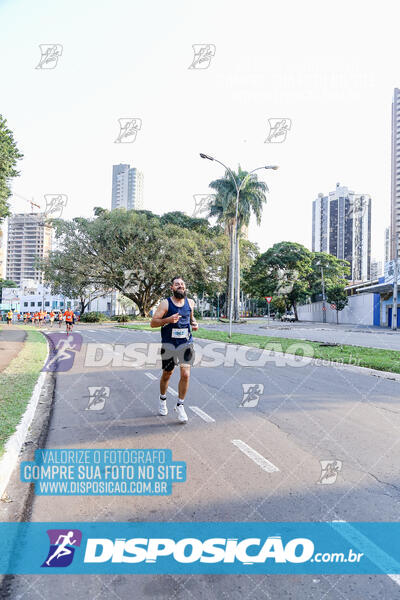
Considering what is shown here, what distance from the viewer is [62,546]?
2.88 m

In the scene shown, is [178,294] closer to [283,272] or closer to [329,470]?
[329,470]

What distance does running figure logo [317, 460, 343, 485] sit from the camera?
12.5 ft

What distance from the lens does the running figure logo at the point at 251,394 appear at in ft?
22.4

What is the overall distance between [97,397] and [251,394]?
107 inches

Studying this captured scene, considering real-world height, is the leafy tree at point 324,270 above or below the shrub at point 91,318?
above

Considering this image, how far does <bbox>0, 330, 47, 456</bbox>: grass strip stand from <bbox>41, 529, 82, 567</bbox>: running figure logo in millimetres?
1574

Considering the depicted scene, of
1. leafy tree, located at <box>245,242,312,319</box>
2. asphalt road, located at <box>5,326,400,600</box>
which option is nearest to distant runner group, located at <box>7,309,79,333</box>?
asphalt road, located at <box>5,326,400,600</box>

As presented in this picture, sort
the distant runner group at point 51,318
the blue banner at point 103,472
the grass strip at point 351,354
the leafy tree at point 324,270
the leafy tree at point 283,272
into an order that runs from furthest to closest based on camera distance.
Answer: the leafy tree at point 324,270, the leafy tree at point 283,272, the distant runner group at point 51,318, the grass strip at point 351,354, the blue banner at point 103,472

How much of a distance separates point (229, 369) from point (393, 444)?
624 cm

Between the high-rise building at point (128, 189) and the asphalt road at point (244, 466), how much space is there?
523 feet

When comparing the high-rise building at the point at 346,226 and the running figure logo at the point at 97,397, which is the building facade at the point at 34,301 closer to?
the high-rise building at the point at 346,226

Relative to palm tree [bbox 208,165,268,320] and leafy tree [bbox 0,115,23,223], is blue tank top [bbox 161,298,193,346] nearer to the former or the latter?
leafy tree [bbox 0,115,23,223]

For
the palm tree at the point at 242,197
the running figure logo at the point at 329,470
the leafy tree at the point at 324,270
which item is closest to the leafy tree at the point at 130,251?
the palm tree at the point at 242,197

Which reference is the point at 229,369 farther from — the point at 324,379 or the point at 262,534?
the point at 262,534
